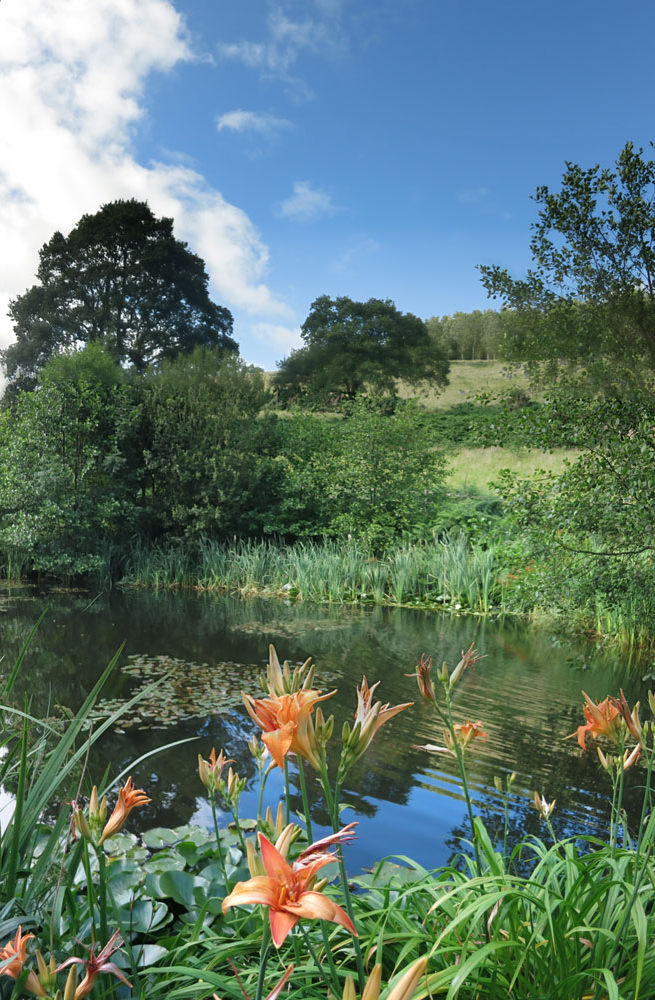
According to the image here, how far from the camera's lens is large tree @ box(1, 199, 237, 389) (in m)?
21.9

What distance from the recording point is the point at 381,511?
11328 mm

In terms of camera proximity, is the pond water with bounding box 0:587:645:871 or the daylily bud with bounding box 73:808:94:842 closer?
the daylily bud with bounding box 73:808:94:842

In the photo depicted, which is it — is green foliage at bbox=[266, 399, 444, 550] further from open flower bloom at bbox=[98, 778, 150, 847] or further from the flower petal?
the flower petal

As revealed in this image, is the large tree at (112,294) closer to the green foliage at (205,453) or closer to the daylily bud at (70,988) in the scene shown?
the green foliage at (205,453)

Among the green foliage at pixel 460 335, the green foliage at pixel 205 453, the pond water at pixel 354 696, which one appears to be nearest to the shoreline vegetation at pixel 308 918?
the pond water at pixel 354 696

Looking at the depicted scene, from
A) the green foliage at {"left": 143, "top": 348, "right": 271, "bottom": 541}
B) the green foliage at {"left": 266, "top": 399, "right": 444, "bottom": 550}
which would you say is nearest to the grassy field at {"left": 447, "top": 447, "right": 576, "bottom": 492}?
the green foliage at {"left": 266, "top": 399, "right": 444, "bottom": 550}

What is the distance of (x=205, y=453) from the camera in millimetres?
11680

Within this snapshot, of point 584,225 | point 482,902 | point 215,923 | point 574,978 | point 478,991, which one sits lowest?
point 215,923

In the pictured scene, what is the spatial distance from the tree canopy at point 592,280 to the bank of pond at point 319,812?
3079 millimetres

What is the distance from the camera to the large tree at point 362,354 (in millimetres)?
27531

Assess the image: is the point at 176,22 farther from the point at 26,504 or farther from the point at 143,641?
the point at 143,641

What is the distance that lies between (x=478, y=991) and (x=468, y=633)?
5975 millimetres

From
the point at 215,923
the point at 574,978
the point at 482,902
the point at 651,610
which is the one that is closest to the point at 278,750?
the point at 482,902

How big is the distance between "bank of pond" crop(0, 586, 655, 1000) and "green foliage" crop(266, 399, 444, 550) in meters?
3.54
